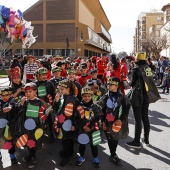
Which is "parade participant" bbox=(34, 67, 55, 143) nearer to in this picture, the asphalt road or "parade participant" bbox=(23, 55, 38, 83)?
the asphalt road

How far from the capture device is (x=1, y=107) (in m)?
4.71

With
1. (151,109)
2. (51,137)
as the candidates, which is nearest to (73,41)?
(151,109)

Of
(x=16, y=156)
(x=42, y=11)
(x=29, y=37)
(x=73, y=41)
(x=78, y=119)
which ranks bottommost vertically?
(x=16, y=156)

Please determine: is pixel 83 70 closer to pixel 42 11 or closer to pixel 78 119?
pixel 78 119

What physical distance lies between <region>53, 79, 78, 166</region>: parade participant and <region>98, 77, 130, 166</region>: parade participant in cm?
51

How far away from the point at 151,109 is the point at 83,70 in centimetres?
398

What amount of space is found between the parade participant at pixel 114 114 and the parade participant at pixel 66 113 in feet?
1.66

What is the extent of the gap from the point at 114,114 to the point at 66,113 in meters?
0.81

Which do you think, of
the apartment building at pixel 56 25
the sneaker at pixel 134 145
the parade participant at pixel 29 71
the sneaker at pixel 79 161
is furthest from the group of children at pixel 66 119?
the apartment building at pixel 56 25

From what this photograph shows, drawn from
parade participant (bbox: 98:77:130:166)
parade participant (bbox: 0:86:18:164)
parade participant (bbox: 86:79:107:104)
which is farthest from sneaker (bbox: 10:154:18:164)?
parade participant (bbox: 86:79:107:104)

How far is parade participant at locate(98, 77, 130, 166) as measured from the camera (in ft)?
15.3

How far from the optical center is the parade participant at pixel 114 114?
15.3 feet

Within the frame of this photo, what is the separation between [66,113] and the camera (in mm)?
4598

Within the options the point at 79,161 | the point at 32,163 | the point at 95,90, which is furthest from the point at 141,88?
the point at 32,163
